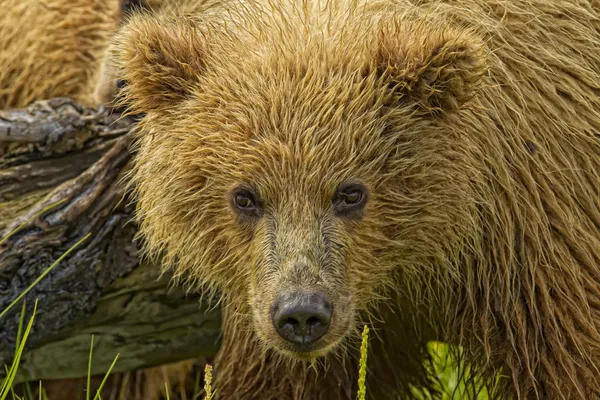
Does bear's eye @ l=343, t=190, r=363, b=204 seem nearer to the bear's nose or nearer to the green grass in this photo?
the bear's nose

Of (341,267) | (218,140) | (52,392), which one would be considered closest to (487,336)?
(341,267)

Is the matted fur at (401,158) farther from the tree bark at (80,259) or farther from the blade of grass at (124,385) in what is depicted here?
the blade of grass at (124,385)

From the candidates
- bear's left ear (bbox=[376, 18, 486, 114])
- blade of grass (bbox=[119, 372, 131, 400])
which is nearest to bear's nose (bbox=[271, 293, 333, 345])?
bear's left ear (bbox=[376, 18, 486, 114])

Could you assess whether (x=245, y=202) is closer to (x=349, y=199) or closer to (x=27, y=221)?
(x=349, y=199)

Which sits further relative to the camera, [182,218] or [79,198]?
[79,198]

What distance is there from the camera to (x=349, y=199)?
437 centimetres

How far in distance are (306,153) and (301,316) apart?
2.05 feet

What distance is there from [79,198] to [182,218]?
919 mm

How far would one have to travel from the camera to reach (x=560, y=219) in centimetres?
462

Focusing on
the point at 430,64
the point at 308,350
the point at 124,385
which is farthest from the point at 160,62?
the point at 124,385

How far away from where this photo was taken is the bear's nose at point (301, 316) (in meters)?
Result: 4.07

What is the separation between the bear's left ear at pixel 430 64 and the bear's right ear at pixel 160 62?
2.45 feet

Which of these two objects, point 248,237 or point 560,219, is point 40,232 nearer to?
point 248,237

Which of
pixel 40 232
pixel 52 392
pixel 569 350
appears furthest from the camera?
pixel 52 392
